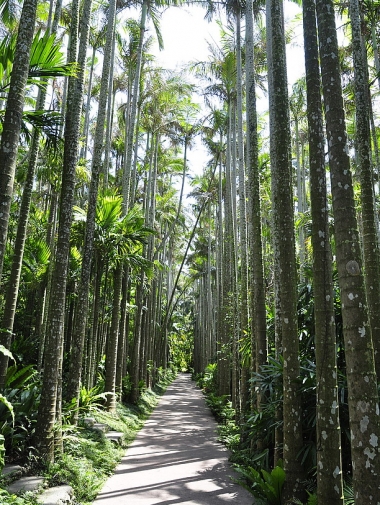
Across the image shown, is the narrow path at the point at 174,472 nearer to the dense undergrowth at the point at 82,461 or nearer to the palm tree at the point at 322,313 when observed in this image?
the dense undergrowth at the point at 82,461

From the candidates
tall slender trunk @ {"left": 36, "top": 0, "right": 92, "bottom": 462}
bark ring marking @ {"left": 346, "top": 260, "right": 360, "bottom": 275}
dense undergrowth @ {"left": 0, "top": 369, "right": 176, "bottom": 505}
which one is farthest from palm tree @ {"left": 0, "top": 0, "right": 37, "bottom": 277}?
bark ring marking @ {"left": 346, "top": 260, "right": 360, "bottom": 275}

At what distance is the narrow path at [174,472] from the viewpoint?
224 inches

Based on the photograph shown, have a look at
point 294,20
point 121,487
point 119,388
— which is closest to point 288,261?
point 121,487

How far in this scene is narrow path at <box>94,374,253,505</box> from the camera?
570 cm

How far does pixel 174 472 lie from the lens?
7051 mm

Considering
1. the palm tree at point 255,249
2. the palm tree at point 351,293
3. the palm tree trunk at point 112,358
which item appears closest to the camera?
the palm tree at point 351,293

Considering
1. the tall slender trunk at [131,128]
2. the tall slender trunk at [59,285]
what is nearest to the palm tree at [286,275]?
the tall slender trunk at [59,285]

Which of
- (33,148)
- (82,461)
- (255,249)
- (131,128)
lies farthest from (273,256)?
(131,128)

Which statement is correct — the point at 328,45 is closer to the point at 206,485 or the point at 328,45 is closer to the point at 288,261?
the point at 288,261

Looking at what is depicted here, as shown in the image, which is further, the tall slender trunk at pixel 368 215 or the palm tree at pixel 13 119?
the tall slender trunk at pixel 368 215

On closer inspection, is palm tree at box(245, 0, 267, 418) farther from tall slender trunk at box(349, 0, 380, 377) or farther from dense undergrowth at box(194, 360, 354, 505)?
tall slender trunk at box(349, 0, 380, 377)

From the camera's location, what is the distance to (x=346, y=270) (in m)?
3.35

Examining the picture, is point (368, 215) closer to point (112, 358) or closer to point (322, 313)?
point (322, 313)

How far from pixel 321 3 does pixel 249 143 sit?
4.35 m
